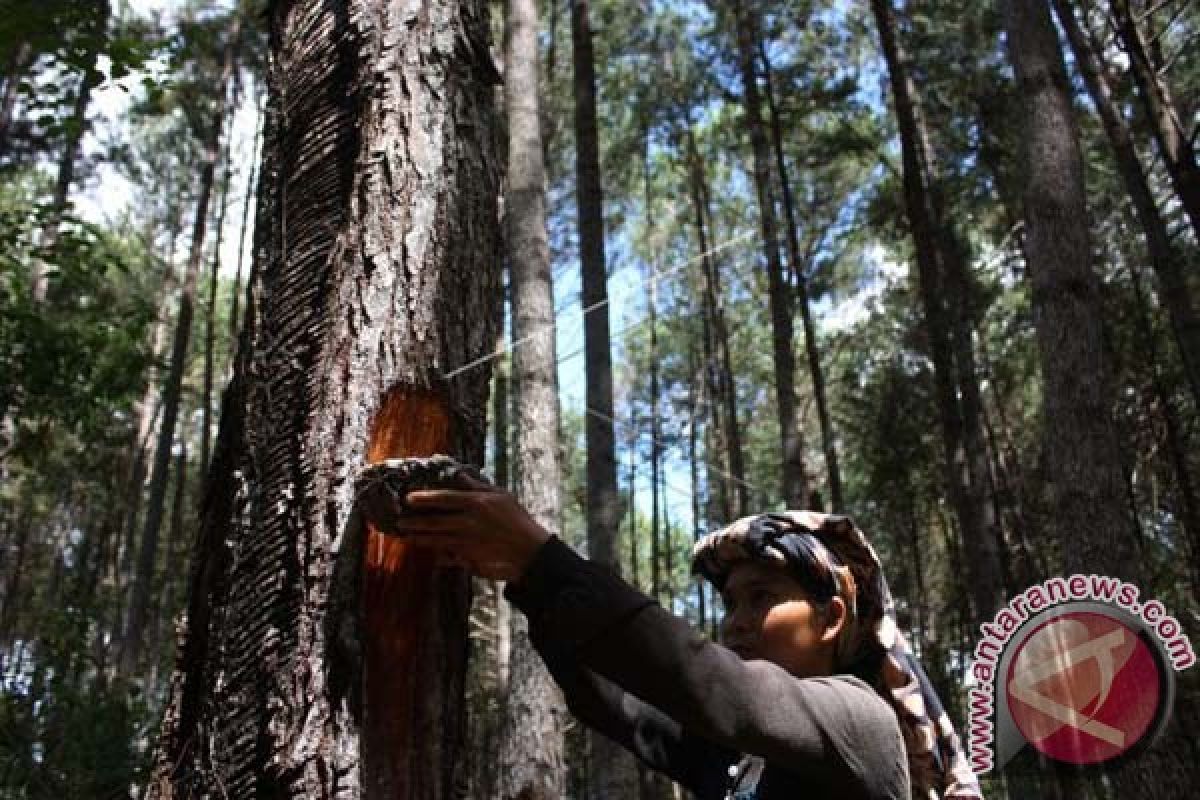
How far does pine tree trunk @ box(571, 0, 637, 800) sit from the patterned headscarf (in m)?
5.03

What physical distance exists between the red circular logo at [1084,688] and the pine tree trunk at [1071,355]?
16 centimetres

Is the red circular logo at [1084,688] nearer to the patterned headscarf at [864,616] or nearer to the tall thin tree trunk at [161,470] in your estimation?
the patterned headscarf at [864,616]

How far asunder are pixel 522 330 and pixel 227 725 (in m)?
4.86

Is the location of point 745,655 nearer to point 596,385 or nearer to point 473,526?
point 473,526

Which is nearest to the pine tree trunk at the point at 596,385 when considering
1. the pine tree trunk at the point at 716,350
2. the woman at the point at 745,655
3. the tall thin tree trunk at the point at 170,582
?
the woman at the point at 745,655

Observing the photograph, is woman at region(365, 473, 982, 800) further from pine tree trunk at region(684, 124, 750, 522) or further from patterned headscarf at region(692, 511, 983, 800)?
pine tree trunk at region(684, 124, 750, 522)

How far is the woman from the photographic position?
1088 millimetres

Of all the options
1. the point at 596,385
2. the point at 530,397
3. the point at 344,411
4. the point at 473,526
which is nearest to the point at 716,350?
the point at 596,385

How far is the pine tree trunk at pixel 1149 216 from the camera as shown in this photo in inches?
304

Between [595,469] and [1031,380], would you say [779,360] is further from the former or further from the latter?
[1031,380]

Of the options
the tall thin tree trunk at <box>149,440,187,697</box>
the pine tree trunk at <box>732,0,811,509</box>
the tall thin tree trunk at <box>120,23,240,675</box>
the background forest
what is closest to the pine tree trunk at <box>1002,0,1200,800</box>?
the background forest

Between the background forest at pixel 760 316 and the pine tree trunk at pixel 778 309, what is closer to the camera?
the background forest at pixel 760 316

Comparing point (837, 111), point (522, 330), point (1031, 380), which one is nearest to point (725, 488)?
point (1031, 380)

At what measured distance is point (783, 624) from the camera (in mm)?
1409
